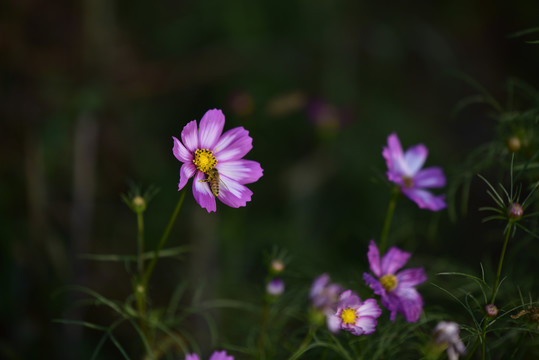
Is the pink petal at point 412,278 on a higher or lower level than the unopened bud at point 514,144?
lower

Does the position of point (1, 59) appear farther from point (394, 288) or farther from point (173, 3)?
point (394, 288)

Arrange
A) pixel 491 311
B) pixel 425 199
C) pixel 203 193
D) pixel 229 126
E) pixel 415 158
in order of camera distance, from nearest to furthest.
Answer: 1. pixel 491 311
2. pixel 203 193
3. pixel 425 199
4. pixel 415 158
5. pixel 229 126

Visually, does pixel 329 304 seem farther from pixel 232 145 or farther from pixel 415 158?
pixel 415 158

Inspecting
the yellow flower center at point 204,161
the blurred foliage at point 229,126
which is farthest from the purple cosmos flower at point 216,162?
the blurred foliage at point 229,126

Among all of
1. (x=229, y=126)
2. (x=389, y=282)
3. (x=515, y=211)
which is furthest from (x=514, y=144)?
(x=229, y=126)

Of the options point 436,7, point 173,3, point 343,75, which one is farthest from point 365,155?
point 173,3

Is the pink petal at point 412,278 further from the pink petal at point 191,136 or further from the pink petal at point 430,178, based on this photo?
the pink petal at point 191,136

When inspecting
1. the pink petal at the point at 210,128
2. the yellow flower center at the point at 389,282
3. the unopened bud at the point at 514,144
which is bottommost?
the yellow flower center at the point at 389,282

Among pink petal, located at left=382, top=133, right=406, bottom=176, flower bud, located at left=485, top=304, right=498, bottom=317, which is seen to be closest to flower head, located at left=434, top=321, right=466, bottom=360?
flower bud, located at left=485, top=304, right=498, bottom=317
